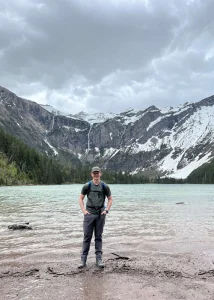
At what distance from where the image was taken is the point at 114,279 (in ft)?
33.8

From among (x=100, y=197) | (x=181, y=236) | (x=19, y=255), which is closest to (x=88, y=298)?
(x=100, y=197)

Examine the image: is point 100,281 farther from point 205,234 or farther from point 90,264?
point 205,234

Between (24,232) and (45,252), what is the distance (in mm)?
6164

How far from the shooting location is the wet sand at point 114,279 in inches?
346

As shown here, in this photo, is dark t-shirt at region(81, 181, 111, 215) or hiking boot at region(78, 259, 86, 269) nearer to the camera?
hiking boot at region(78, 259, 86, 269)

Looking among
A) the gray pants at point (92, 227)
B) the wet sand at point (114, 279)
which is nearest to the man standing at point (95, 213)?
the gray pants at point (92, 227)

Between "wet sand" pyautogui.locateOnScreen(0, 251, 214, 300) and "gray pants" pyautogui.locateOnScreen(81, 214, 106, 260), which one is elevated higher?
"gray pants" pyautogui.locateOnScreen(81, 214, 106, 260)

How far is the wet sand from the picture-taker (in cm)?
880

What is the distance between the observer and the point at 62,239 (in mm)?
18078

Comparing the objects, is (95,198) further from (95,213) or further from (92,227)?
(92,227)

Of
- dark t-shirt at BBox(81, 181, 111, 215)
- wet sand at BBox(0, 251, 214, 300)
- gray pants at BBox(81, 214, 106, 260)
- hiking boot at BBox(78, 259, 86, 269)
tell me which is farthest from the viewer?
dark t-shirt at BBox(81, 181, 111, 215)

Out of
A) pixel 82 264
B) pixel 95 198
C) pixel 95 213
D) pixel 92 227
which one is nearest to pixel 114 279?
pixel 82 264

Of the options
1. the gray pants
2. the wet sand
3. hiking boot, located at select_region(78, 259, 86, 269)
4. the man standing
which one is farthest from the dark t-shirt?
the wet sand

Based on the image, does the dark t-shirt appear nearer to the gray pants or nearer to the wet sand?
the gray pants
